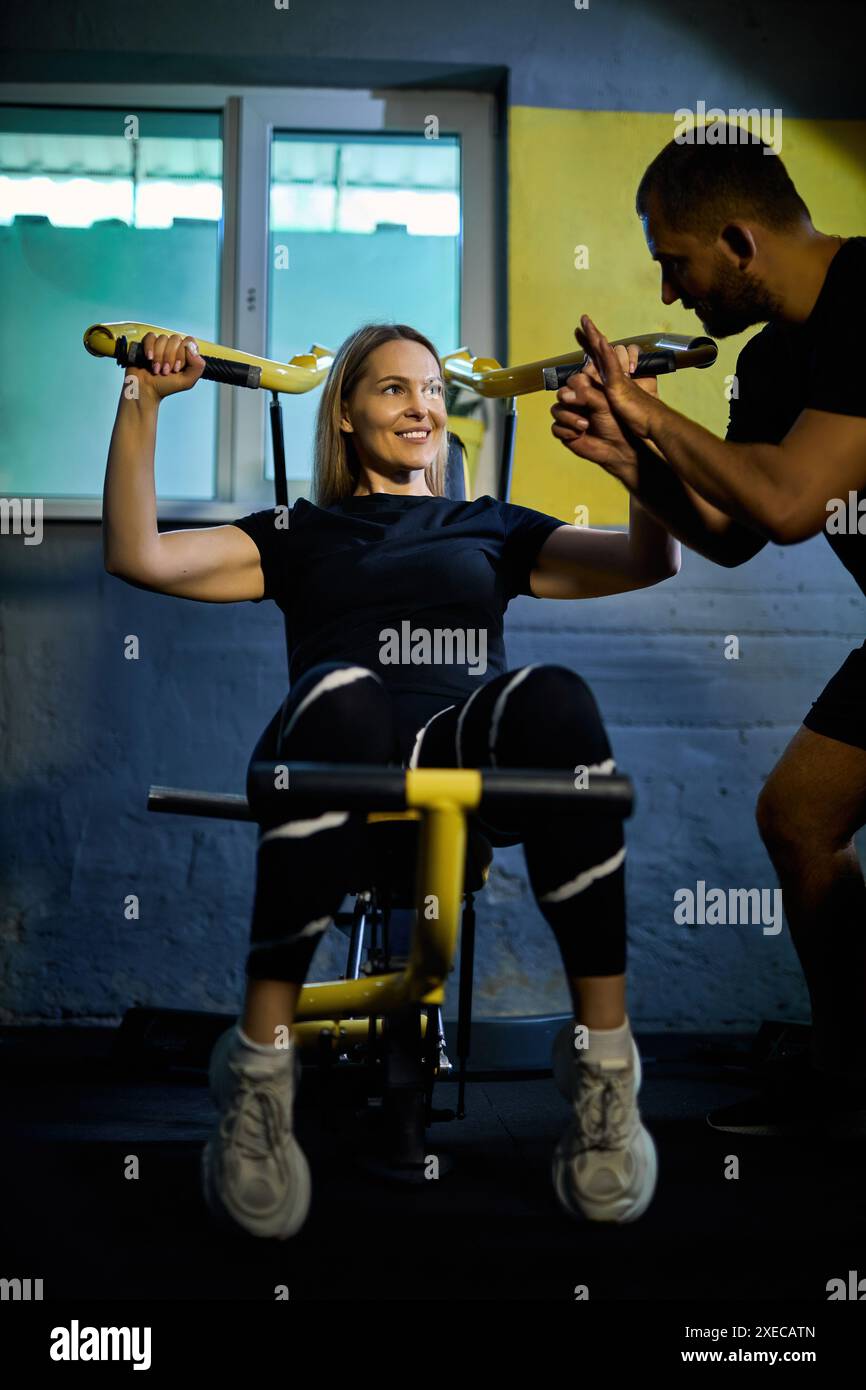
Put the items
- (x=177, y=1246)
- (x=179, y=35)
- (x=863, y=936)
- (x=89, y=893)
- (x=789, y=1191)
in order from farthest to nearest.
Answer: (x=179, y=35) < (x=89, y=893) < (x=863, y=936) < (x=789, y=1191) < (x=177, y=1246)

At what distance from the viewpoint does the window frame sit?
2777 millimetres

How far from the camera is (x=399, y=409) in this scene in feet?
5.57

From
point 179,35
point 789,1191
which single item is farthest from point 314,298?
point 789,1191

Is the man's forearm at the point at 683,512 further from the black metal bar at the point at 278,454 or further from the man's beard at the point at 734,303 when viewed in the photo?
the black metal bar at the point at 278,454

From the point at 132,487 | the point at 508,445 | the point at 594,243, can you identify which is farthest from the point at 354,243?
the point at 132,487

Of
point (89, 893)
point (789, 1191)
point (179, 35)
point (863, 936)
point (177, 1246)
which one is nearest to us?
point (177, 1246)

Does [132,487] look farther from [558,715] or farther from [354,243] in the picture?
[354,243]

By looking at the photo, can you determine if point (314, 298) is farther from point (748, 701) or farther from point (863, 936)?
point (863, 936)

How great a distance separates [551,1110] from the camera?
1858 millimetres

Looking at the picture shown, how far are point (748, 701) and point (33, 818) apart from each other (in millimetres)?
1649

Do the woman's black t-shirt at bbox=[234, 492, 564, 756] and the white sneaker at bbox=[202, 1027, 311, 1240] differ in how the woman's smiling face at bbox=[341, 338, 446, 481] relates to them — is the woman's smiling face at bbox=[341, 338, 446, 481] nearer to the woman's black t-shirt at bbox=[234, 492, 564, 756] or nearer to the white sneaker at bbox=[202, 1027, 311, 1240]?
the woman's black t-shirt at bbox=[234, 492, 564, 756]

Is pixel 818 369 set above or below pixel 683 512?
above

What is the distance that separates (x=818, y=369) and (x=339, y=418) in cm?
73

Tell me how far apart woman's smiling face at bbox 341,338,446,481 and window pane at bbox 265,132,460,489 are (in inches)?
42.8
